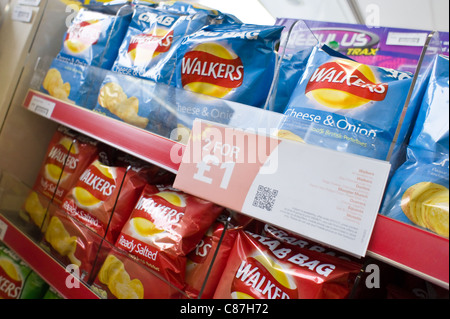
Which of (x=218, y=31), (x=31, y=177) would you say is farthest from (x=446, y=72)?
(x=31, y=177)

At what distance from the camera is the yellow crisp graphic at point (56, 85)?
147 centimetres

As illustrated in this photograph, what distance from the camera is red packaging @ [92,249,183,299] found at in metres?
1.02

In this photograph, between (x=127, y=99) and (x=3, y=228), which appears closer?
(x=127, y=99)

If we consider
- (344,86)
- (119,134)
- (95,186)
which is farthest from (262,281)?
(95,186)

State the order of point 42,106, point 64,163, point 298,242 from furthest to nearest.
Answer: point 64,163
point 42,106
point 298,242

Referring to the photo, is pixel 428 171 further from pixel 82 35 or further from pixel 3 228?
pixel 3 228

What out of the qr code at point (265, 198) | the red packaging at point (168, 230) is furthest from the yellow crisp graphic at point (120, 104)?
the qr code at point (265, 198)

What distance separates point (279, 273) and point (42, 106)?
1.19 meters

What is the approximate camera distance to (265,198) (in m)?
0.73

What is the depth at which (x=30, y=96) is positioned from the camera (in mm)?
1497

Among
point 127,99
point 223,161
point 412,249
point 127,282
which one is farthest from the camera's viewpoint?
point 127,99

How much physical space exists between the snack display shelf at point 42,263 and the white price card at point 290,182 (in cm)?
60
